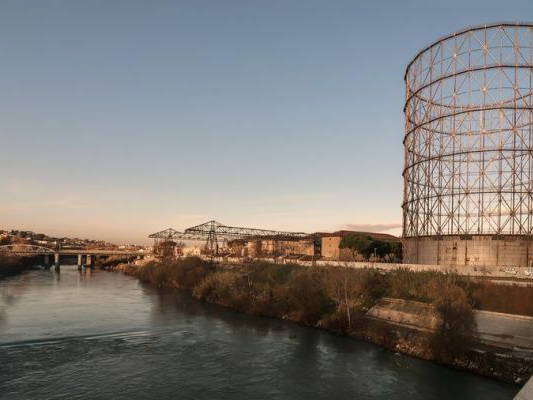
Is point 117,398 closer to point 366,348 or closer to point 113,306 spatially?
point 366,348

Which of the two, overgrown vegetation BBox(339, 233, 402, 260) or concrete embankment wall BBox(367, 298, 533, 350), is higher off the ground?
overgrown vegetation BBox(339, 233, 402, 260)

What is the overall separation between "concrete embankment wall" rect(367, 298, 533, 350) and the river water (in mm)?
2895

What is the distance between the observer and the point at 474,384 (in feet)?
67.4

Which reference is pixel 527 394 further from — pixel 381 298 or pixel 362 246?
pixel 362 246

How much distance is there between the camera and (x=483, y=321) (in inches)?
991

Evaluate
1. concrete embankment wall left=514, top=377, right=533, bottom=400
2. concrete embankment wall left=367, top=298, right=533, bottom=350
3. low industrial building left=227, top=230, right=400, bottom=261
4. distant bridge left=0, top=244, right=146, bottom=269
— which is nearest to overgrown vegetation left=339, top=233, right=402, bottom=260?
low industrial building left=227, top=230, right=400, bottom=261

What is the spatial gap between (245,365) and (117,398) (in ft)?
24.0

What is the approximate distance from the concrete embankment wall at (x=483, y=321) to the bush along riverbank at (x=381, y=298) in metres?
0.42

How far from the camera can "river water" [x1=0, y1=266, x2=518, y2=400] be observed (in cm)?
1950

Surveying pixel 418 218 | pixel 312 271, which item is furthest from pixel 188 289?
pixel 418 218

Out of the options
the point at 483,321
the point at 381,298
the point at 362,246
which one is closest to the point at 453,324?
the point at 483,321

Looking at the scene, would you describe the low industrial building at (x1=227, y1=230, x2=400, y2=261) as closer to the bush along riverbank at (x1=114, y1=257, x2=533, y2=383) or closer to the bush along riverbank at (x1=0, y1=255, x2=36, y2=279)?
the bush along riverbank at (x1=0, y1=255, x2=36, y2=279)

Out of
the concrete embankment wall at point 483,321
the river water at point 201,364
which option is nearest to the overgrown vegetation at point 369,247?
the river water at point 201,364

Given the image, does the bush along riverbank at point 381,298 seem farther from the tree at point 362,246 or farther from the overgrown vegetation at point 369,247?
the overgrown vegetation at point 369,247
